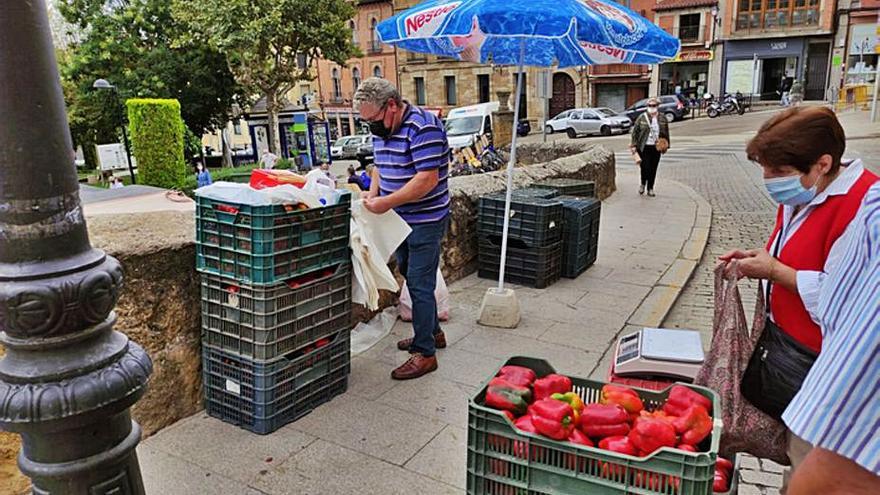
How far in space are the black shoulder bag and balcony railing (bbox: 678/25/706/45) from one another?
4281 centimetres

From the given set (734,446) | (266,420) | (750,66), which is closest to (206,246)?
(266,420)

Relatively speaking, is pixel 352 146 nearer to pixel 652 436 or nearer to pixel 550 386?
pixel 550 386

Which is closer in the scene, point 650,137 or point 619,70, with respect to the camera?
point 650,137

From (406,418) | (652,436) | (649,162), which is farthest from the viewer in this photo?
(649,162)

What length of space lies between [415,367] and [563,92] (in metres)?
41.8

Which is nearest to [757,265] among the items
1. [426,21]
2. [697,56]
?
[426,21]

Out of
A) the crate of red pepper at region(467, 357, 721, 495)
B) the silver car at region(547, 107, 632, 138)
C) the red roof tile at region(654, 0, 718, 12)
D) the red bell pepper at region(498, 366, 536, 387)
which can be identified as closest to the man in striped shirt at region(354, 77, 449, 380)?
the red bell pepper at region(498, 366, 536, 387)

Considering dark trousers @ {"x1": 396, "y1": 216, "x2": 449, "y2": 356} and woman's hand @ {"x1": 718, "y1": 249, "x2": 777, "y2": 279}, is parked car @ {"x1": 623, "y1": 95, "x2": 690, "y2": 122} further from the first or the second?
woman's hand @ {"x1": 718, "y1": 249, "x2": 777, "y2": 279}

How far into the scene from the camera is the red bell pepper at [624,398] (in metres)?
2.12

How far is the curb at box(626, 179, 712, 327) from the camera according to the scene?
5.24 meters

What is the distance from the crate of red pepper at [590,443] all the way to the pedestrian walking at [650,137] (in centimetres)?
921

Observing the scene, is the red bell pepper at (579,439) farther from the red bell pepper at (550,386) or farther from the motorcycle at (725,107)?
the motorcycle at (725,107)

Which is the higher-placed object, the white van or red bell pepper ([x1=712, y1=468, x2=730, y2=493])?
the white van

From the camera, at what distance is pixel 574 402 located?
211 centimetres
